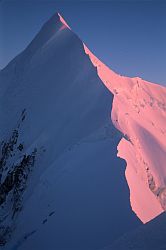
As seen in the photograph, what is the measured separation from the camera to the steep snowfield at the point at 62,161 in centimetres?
1520

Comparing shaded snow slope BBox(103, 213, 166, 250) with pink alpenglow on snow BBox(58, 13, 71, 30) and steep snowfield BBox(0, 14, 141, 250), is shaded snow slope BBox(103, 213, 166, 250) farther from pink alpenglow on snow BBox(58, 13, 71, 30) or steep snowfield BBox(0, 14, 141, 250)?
pink alpenglow on snow BBox(58, 13, 71, 30)

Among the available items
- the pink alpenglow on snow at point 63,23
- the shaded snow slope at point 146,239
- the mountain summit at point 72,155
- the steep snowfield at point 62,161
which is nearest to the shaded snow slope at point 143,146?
the mountain summit at point 72,155

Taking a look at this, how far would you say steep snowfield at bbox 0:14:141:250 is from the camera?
15.2 metres

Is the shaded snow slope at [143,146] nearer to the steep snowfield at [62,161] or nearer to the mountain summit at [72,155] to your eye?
the mountain summit at [72,155]

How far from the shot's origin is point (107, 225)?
1455cm

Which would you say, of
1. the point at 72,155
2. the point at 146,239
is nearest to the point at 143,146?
the point at 72,155

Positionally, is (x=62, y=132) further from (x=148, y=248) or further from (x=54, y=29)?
(x=54, y=29)

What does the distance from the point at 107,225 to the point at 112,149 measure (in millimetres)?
6297

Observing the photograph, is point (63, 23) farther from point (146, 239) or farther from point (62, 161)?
point (146, 239)

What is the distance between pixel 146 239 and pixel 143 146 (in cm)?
2286

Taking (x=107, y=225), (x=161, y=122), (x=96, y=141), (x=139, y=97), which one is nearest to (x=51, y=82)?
(x=139, y=97)

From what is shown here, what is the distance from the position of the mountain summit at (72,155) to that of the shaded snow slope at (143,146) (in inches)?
3.9

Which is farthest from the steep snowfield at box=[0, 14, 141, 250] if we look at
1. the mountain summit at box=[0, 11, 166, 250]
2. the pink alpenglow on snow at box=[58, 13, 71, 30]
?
the pink alpenglow on snow at box=[58, 13, 71, 30]

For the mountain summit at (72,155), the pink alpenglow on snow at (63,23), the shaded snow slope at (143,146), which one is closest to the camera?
the mountain summit at (72,155)
